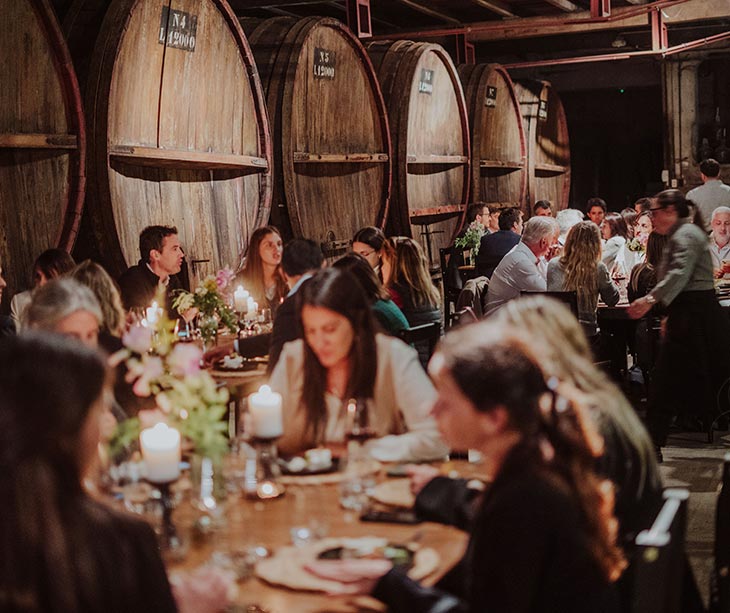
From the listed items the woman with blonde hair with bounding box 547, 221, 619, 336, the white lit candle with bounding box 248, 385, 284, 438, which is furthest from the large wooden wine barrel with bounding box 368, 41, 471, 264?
the white lit candle with bounding box 248, 385, 284, 438

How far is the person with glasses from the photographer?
6.06m

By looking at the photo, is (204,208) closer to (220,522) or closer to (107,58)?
(107,58)

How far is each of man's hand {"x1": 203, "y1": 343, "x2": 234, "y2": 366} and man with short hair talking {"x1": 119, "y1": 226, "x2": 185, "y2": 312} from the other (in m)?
0.50

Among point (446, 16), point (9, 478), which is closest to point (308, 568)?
point (9, 478)

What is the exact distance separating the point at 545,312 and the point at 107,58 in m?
3.07

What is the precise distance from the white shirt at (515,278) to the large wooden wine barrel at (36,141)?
10.9 ft

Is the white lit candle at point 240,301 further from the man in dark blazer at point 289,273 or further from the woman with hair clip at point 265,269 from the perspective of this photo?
the woman with hair clip at point 265,269

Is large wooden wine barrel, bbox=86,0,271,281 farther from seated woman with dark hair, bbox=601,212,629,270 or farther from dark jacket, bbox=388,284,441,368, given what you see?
seated woman with dark hair, bbox=601,212,629,270

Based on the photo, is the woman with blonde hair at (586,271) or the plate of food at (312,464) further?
the woman with blonde hair at (586,271)

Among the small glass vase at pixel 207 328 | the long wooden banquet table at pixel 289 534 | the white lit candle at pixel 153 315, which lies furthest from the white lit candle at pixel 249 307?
the long wooden banquet table at pixel 289 534

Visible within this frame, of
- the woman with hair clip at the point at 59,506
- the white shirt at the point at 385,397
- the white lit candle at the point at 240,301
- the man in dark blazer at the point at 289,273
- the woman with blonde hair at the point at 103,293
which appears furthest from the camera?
the white lit candle at the point at 240,301

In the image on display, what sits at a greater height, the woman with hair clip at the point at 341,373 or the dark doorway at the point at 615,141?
the dark doorway at the point at 615,141

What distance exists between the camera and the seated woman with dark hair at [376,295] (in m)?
5.34

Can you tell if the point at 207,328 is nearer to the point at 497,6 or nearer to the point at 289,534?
the point at 289,534
